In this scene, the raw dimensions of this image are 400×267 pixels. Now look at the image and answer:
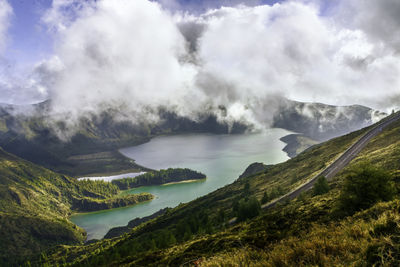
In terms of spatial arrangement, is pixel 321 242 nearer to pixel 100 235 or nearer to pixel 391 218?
pixel 391 218

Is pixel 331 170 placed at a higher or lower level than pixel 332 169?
lower

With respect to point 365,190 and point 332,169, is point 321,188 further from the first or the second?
point 332,169

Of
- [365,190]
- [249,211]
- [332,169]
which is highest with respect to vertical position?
[365,190]

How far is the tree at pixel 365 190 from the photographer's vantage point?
14.5m

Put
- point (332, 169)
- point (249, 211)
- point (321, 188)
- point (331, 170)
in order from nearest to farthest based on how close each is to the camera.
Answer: point (321, 188), point (249, 211), point (331, 170), point (332, 169)

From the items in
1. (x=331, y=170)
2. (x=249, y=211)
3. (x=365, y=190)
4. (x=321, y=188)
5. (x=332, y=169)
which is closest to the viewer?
(x=365, y=190)

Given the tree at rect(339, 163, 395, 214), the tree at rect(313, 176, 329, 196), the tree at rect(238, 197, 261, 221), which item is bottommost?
the tree at rect(238, 197, 261, 221)

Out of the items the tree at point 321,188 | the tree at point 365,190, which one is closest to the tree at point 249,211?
the tree at point 321,188

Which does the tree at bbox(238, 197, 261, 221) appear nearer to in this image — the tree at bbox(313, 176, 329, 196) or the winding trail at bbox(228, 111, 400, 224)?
the winding trail at bbox(228, 111, 400, 224)

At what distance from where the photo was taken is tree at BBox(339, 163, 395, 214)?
47.5 feet

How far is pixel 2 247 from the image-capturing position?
528 feet

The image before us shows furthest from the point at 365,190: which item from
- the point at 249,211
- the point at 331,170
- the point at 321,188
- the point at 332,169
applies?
the point at 332,169

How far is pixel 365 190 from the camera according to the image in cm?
1525

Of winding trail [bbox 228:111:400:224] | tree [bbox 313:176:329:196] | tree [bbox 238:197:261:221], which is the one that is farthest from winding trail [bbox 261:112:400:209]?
tree [bbox 313:176:329:196]
